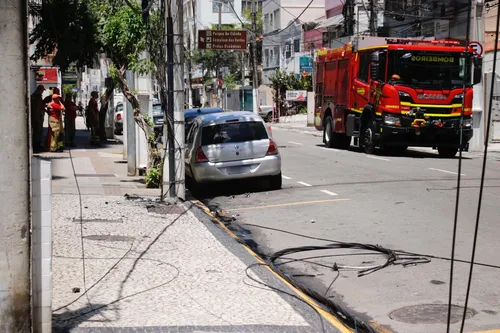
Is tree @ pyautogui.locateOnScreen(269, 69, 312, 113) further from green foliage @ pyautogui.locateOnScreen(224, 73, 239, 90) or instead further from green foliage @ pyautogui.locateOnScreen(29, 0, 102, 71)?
green foliage @ pyautogui.locateOnScreen(29, 0, 102, 71)

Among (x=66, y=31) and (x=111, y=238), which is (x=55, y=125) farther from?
(x=111, y=238)

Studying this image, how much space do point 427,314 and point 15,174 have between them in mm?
3652

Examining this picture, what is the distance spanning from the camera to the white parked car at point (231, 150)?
47.8 feet

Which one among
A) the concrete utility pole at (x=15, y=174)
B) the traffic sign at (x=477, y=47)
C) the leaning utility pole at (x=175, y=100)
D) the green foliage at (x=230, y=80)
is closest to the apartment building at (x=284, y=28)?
the green foliage at (x=230, y=80)

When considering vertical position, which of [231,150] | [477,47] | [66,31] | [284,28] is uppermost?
[284,28]

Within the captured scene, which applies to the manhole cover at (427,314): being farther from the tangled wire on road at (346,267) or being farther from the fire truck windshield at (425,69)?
the fire truck windshield at (425,69)

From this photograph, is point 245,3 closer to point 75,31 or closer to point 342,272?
point 75,31

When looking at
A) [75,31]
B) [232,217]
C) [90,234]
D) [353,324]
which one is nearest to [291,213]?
[232,217]

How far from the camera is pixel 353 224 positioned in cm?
1112

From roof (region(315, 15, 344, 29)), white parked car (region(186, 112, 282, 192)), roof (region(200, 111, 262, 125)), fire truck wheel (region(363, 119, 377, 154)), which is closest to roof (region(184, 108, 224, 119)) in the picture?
fire truck wheel (region(363, 119, 377, 154))

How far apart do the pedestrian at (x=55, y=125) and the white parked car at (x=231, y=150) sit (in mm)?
9173

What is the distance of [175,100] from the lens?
517 inches

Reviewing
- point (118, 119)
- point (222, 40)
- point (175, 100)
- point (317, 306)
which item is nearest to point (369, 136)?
point (175, 100)

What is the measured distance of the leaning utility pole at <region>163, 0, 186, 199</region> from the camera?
42.2ft
